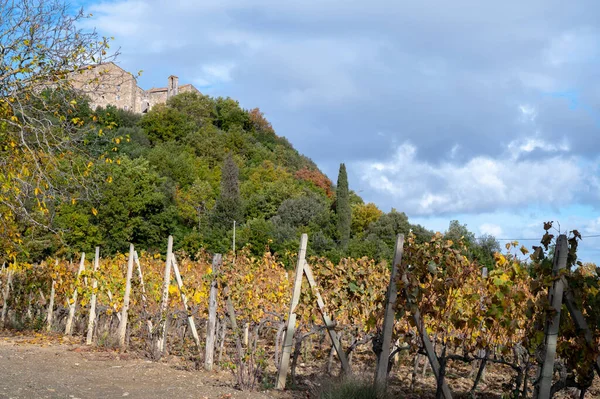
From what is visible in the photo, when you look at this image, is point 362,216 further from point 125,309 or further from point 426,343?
point 426,343

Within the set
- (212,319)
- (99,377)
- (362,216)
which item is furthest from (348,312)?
(362,216)

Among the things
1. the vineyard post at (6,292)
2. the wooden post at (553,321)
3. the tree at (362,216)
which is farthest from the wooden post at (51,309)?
the tree at (362,216)

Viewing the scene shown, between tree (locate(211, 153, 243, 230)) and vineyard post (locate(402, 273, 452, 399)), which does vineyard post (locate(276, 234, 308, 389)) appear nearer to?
vineyard post (locate(402, 273, 452, 399))

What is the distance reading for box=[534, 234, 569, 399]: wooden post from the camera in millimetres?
4672

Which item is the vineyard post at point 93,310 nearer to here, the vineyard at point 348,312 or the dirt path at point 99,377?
the vineyard at point 348,312

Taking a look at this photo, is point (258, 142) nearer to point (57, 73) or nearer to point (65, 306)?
point (65, 306)

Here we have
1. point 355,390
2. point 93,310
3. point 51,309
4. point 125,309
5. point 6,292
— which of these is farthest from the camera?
point 6,292

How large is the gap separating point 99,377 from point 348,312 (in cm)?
333

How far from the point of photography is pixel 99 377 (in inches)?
327

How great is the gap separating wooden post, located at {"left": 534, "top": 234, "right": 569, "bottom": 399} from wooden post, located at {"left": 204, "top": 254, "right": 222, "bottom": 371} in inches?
191

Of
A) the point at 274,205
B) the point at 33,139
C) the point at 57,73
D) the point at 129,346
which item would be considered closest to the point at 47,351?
the point at 129,346

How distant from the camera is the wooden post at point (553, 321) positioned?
4.67 m

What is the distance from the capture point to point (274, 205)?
166ft

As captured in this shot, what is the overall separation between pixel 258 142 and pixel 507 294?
66.1 m
